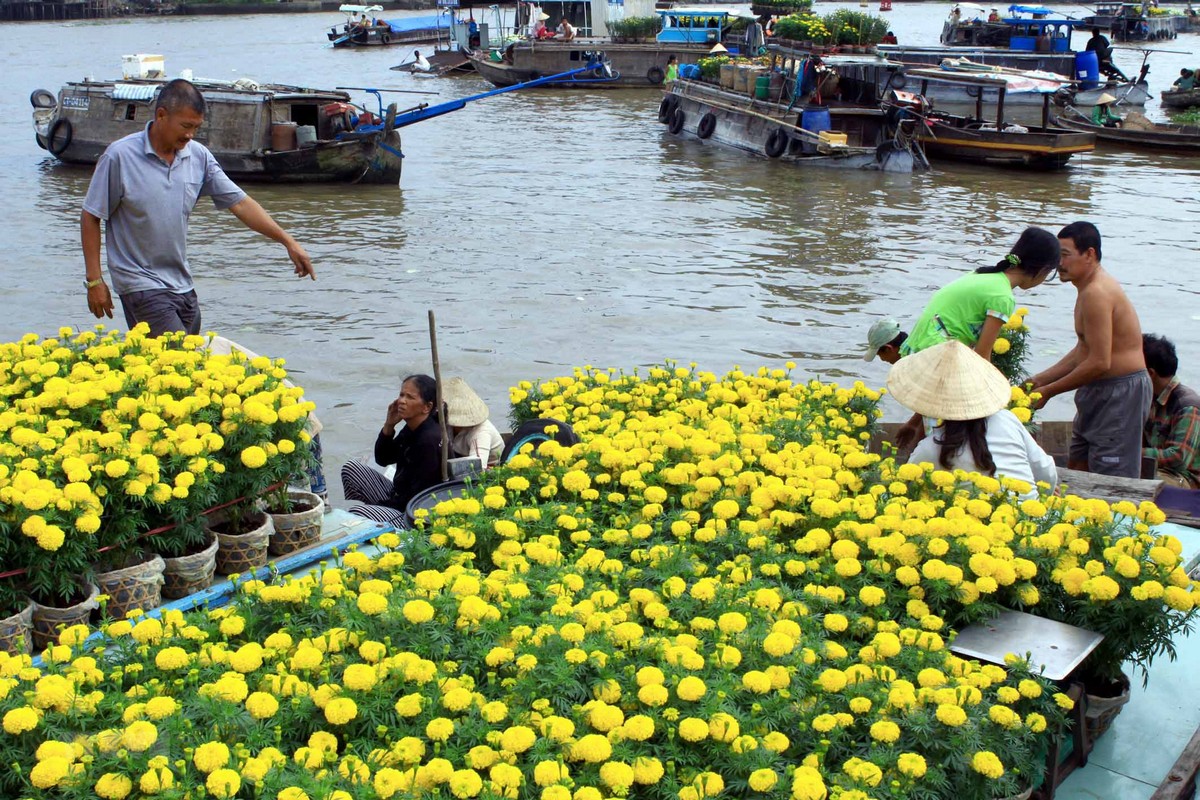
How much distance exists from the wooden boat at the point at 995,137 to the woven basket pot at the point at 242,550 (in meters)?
19.2

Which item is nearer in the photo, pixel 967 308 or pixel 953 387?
pixel 953 387

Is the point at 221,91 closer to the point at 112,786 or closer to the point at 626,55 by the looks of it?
the point at 112,786

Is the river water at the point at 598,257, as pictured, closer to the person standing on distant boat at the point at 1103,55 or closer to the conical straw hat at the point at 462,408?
the conical straw hat at the point at 462,408

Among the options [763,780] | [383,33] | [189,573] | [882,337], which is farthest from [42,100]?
[383,33]

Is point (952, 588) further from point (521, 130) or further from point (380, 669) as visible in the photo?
point (521, 130)

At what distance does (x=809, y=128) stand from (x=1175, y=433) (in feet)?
54.5

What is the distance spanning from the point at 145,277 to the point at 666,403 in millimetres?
2492

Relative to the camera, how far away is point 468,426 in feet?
18.5

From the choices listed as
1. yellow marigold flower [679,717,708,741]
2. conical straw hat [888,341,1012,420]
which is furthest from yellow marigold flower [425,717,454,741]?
conical straw hat [888,341,1012,420]

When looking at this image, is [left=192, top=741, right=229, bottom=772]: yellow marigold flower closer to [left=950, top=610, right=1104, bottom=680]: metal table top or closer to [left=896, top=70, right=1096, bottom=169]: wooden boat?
[left=950, top=610, right=1104, bottom=680]: metal table top

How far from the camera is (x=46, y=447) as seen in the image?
3.40 m

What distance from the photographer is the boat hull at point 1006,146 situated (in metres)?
20.1

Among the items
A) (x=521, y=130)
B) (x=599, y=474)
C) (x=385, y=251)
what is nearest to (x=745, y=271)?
(x=385, y=251)

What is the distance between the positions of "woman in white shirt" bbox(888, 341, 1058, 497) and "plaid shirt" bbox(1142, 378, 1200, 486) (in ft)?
6.41
